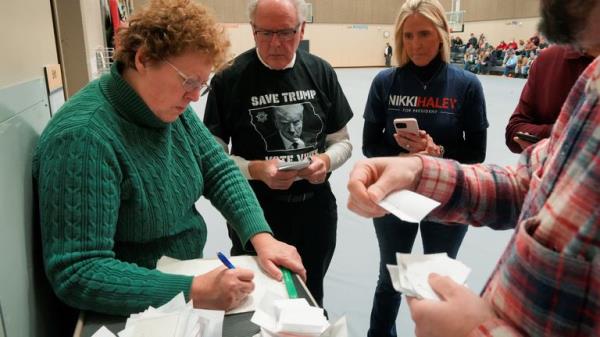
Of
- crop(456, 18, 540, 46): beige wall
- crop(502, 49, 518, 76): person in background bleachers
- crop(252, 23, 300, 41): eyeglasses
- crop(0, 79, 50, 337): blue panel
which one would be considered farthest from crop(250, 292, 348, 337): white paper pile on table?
crop(456, 18, 540, 46): beige wall

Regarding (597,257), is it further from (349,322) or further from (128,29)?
(349,322)

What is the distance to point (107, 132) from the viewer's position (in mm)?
1141

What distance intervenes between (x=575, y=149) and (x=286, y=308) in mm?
726

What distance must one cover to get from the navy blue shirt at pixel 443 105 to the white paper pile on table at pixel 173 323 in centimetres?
149

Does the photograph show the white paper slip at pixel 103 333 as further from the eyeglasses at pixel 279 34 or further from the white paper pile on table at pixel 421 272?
the eyeglasses at pixel 279 34

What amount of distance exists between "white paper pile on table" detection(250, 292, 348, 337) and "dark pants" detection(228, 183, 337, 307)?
0.99m

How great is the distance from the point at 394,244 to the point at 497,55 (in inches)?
536

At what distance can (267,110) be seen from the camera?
6.61 feet

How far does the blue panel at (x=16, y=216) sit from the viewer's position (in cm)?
98

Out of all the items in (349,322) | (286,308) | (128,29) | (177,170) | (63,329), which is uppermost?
(128,29)

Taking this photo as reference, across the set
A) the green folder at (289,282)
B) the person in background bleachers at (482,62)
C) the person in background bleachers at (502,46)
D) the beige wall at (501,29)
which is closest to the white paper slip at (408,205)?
the green folder at (289,282)

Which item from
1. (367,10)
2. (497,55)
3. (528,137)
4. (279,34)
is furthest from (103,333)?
(367,10)

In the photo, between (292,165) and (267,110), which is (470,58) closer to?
(267,110)

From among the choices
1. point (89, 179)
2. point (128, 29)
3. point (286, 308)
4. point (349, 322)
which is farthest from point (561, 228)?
point (349, 322)
